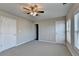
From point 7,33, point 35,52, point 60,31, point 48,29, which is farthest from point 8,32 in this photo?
point 60,31

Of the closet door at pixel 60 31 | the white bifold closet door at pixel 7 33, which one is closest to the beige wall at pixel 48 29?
the closet door at pixel 60 31

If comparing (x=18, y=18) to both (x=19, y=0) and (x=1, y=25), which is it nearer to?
(x=1, y=25)

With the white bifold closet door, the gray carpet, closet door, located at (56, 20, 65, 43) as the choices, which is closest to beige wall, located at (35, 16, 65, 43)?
closet door, located at (56, 20, 65, 43)

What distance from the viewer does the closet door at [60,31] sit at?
7336 millimetres

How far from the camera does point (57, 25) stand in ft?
25.0

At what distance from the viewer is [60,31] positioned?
7457mm

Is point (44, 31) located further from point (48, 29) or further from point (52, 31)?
point (52, 31)

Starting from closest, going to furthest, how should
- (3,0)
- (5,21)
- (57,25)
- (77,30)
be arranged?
1. (3,0)
2. (77,30)
3. (5,21)
4. (57,25)

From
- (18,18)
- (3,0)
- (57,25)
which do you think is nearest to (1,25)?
(18,18)

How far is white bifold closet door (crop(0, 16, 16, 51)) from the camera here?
15.5ft

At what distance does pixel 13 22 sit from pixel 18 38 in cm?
132

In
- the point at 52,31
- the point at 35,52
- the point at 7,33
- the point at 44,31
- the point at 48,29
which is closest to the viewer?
the point at 35,52

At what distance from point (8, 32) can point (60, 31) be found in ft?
14.0

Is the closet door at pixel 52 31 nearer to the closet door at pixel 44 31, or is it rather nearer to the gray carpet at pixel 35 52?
the closet door at pixel 44 31
